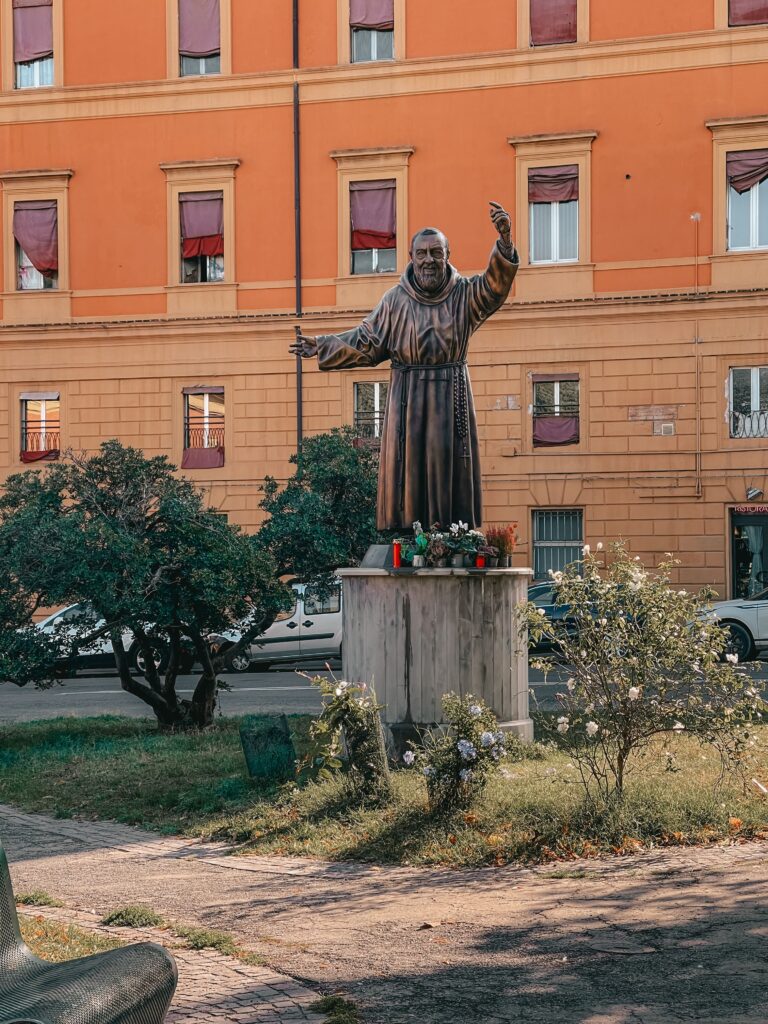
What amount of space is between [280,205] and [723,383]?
9.68m

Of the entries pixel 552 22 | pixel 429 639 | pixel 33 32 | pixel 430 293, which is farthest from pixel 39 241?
pixel 429 639

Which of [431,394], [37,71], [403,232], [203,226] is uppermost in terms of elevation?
[37,71]

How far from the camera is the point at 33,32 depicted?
3266 centimetres

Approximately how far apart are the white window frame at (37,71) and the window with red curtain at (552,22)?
10388 mm

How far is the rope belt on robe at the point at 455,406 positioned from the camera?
11.4 meters

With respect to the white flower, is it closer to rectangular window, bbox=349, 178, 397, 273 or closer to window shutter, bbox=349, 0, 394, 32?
rectangular window, bbox=349, 178, 397, 273

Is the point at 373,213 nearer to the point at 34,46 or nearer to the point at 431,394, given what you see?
the point at 34,46

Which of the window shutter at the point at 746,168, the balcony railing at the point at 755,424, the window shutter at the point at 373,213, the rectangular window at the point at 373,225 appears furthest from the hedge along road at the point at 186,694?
the window shutter at the point at 746,168

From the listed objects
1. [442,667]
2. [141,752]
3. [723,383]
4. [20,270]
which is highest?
[20,270]

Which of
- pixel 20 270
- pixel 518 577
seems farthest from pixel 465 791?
pixel 20 270

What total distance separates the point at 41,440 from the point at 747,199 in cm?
1519

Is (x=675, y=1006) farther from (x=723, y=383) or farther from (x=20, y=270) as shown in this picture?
(x=20, y=270)

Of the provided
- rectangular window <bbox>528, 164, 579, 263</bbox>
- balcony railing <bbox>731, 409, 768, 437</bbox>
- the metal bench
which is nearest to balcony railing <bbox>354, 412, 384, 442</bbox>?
rectangular window <bbox>528, 164, 579, 263</bbox>

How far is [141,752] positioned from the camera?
13070 millimetres
